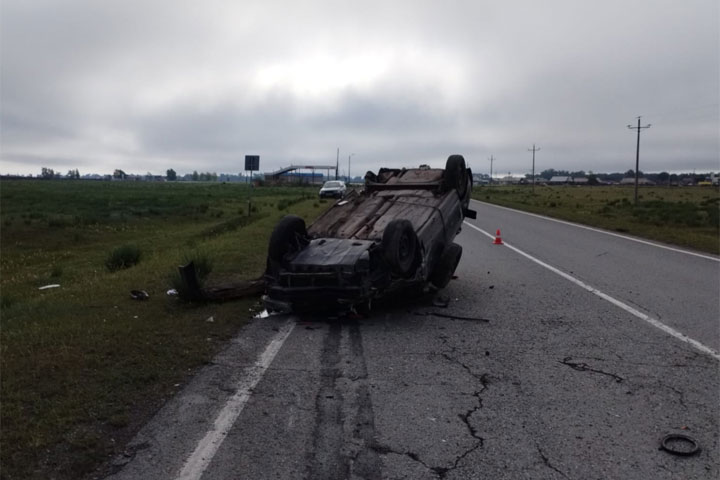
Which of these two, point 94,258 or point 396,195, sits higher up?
point 396,195

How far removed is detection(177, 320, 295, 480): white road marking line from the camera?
3.79 metres

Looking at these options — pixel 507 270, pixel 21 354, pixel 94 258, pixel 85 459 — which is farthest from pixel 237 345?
pixel 94 258

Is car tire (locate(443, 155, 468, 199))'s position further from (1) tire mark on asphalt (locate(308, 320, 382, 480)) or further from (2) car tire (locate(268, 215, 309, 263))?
(1) tire mark on asphalt (locate(308, 320, 382, 480))

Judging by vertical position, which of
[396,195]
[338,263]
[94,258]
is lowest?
[94,258]

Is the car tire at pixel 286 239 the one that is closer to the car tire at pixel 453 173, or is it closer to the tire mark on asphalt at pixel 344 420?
the tire mark on asphalt at pixel 344 420

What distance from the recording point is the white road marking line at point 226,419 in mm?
3795

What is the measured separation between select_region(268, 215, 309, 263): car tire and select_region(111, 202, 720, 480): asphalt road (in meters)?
0.85

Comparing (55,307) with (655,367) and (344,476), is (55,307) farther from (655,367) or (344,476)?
(655,367)

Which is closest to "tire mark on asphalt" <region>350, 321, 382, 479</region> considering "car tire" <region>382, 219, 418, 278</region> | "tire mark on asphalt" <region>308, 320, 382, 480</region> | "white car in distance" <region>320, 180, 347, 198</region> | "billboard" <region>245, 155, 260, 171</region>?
"tire mark on asphalt" <region>308, 320, 382, 480</region>

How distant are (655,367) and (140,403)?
4517 mm

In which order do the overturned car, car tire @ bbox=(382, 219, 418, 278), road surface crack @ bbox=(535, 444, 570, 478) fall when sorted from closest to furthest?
1. road surface crack @ bbox=(535, 444, 570, 478)
2. the overturned car
3. car tire @ bbox=(382, 219, 418, 278)

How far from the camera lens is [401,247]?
314 inches

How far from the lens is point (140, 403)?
4852 millimetres

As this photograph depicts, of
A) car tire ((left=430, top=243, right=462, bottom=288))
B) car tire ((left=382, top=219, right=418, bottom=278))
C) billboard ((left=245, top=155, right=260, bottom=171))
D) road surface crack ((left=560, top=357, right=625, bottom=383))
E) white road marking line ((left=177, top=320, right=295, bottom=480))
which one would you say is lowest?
white road marking line ((left=177, top=320, right=295, bottom=480))
